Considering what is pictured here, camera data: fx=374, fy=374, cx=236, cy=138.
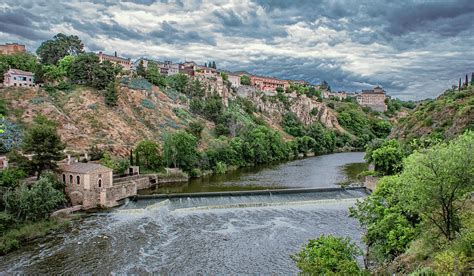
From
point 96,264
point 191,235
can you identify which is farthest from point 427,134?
point 96,264

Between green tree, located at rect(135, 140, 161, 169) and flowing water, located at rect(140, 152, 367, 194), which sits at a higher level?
green tree, located at rect(135, 140, 161, 169)

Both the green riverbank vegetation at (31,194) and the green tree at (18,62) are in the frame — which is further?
the green tree at (18,62)

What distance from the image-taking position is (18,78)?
2712 inches

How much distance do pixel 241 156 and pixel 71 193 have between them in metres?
36.9

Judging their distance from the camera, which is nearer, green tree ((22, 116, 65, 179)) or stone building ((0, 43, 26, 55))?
green tree ((22, 116, 65, 179))

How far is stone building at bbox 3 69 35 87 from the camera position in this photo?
67688 millimetres

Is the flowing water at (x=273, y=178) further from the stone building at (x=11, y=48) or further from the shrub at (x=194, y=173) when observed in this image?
the stone building at (x=11, y=48)

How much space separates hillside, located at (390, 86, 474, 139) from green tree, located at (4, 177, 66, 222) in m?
47.1

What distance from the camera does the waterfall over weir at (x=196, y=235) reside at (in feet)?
81.9

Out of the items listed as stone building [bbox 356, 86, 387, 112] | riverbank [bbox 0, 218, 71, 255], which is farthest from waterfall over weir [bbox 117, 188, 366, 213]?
stone building [bbox 356, 86, 387, 112]

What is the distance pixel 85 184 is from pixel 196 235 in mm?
15242

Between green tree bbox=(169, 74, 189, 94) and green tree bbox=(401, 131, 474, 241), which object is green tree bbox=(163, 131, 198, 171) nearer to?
green tree bbox=(169, 74, 189, 94)

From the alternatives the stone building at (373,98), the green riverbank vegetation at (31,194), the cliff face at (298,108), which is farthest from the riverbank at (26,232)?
the stone building at (373,98)

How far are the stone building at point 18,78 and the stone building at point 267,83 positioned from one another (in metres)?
89.4
